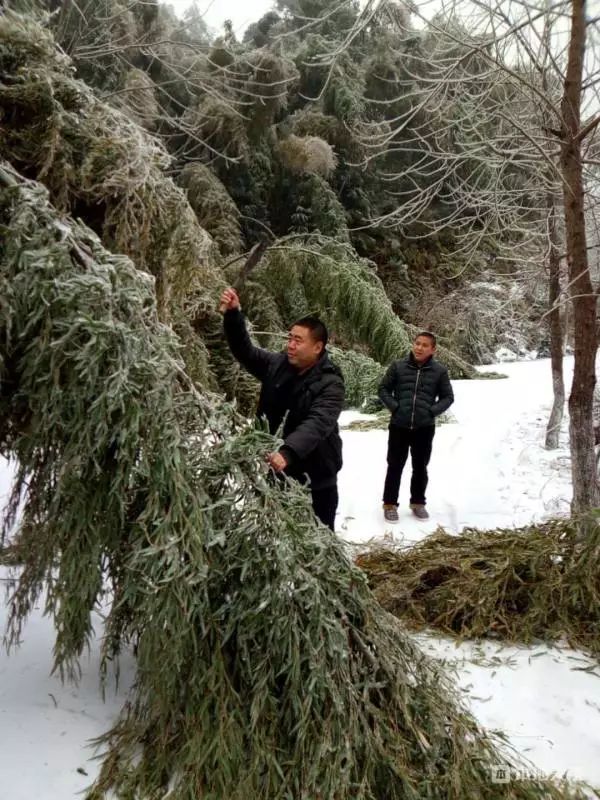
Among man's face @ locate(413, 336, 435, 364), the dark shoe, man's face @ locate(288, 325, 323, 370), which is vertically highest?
man's face @ locate(413, 336, 435, 364)

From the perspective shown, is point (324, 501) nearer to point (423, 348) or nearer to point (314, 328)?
point (314, 328)

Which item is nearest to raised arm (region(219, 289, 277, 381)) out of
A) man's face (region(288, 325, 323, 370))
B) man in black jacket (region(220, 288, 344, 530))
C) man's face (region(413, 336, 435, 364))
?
man in black jacket (region(220, 288, 344, 530))

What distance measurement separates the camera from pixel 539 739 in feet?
7.28

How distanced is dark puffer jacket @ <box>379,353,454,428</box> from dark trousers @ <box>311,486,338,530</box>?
170 centimetres

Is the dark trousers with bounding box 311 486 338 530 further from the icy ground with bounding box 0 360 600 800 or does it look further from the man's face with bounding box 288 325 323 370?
the icy ground with bounding box 0 360 600 800

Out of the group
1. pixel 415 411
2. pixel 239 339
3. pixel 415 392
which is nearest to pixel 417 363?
pixel 415 392

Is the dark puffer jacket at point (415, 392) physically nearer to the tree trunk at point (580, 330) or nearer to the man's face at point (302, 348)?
the tree trunk at point (580, 330)

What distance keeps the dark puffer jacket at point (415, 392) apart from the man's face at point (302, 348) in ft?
6.22

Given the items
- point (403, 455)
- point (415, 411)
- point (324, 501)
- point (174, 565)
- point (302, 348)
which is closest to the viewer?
point (174, 565)

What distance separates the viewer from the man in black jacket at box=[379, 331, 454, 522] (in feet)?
15.1

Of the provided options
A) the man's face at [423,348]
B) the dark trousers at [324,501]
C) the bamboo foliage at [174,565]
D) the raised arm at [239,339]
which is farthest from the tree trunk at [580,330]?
the bamboo foliage at [174,565]

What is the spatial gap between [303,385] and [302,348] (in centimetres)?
18

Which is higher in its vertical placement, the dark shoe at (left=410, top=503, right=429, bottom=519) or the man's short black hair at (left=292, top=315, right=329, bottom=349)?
the man's short black hair at (left=292, top=315, right=329, bottom=349)

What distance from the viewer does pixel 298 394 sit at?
2869 mm
